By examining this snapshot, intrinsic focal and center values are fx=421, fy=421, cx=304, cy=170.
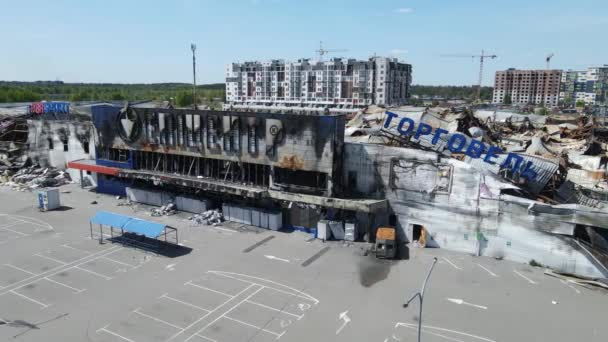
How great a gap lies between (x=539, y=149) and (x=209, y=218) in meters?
40.9

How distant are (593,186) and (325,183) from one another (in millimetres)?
29942

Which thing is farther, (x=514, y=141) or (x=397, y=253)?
(x=514, y=141)

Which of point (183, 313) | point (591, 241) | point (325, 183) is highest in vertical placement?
point (325, 183)

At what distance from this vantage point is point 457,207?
36.8 meters

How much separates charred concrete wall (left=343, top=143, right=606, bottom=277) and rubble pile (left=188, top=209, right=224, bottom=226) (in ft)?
46.8

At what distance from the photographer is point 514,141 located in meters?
62.1

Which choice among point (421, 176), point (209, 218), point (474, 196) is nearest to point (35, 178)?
point (209, 218)

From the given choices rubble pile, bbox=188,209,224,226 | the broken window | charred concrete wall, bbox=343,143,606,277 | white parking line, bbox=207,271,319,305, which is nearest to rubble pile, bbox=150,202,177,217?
rubble pile, bbox=188,209,224,226

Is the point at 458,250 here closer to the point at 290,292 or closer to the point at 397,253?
the point at 397,253

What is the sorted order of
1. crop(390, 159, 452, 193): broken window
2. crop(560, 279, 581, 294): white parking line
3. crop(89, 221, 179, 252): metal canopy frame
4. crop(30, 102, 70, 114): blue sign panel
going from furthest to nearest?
crop(30, 102, 70, 114): blue sign panel → crop(89, 221, 179, 252): metal canopy frame → crop(390, 159, 452, 193): broken window → crop(560, 279, 581, 294): white parking line

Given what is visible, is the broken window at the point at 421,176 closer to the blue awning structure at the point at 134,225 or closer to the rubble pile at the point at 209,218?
the rubble pile at the point at 209,218

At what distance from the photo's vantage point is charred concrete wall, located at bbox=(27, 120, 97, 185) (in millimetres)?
60125

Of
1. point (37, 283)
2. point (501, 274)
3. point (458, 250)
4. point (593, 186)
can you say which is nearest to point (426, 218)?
point (458, 250)

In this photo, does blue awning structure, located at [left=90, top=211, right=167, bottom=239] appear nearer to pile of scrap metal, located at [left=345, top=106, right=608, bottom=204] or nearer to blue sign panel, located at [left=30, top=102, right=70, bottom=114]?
pile of scrap metal, located at [left=345, top=106, right=608, bottom=204]
